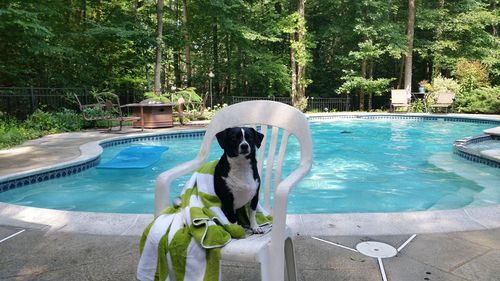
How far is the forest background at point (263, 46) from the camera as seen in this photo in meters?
13.7

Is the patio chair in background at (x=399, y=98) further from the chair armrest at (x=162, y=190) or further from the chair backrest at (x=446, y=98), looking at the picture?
the chair armrest at (x=162, y=190)

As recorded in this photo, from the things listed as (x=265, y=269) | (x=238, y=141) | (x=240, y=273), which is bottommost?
(x=240, y=273)

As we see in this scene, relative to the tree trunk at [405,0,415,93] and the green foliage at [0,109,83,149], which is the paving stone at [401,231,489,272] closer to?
the green foliage at [0,109,83,149]

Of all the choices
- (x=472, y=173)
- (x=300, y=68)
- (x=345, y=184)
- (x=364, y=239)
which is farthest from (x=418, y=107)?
(x=364, y=239)

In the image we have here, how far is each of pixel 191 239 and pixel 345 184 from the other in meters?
4.57

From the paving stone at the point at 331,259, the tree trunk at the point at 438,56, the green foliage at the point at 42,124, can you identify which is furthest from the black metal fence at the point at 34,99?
the tree trunk at the point at 438,56

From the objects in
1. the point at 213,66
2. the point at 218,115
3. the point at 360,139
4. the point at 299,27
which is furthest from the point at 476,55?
the point at 218,115

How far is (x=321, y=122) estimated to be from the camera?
14.6 meters

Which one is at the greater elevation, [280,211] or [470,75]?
[470,75]

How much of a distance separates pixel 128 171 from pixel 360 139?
661 centimetres

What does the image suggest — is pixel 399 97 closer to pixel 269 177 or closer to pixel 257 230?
pixel 269 177

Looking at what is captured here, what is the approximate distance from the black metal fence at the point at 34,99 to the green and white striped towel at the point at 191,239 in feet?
37.1

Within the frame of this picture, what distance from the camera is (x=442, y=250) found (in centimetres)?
232

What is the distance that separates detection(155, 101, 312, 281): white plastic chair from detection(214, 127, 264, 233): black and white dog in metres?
0.15
